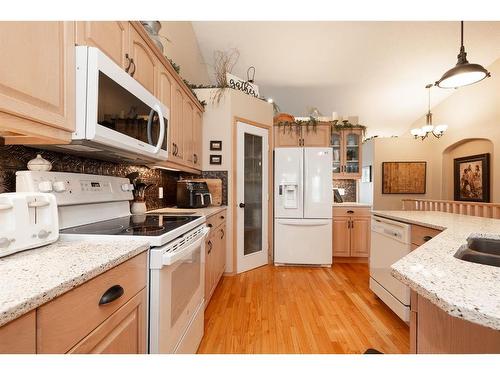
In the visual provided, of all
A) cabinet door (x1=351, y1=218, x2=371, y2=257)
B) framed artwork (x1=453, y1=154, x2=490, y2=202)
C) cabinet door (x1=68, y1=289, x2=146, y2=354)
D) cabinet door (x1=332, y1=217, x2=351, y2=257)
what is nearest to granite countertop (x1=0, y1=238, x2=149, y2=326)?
cabinet door (x1=68, y1=289, x2=146, y2=354)

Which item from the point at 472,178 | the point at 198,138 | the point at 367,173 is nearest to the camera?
the point at 198,138

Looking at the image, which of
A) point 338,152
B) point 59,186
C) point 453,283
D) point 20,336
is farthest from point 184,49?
point 453,283

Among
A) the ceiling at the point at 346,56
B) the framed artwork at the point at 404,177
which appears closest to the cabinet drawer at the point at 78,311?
the ceiling at the point at 346,56

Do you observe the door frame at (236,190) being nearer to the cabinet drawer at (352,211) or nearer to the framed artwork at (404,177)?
the cabinet drawer at (352,211)

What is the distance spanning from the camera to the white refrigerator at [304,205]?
3.29m

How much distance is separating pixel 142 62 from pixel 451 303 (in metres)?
1.77

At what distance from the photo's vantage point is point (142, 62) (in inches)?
58.8

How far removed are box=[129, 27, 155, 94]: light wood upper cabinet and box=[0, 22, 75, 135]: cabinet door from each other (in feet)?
1.43

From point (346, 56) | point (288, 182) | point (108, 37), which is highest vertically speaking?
point (346, 56)

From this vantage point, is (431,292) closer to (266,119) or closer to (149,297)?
(149,297)

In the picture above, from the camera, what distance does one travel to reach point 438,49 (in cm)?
381

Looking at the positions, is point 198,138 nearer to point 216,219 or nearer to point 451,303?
point 216,219

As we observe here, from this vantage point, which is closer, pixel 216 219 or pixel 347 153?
pixel 216 219
